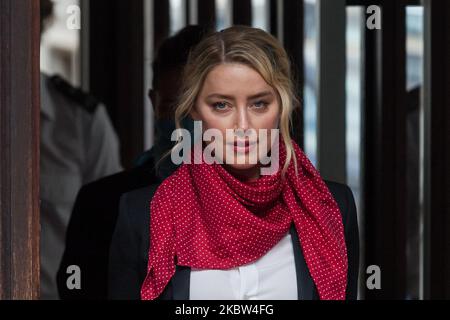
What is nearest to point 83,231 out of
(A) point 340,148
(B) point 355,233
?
(A) point 340,148

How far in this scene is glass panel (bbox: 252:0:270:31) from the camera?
110 inches

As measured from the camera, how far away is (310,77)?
2.71 metres

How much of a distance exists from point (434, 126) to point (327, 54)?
32 centimetres

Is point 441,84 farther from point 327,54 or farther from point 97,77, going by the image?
point 97,77

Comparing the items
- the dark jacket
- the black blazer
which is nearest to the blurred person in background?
the dark jacket

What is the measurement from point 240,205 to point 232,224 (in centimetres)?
4

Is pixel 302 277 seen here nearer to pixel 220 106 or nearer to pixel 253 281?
pixel 253 281

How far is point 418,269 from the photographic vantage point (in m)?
2.90

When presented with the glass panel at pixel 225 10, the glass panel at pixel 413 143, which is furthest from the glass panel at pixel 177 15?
the glass panel at pixel 413 143

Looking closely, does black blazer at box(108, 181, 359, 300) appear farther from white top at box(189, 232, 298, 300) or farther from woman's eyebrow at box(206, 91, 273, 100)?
woman's eyebrow at box(206, 91, 273, 100)

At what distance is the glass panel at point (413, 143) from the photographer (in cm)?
273

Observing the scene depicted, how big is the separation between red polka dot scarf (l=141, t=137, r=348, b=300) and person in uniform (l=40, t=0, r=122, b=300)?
114cm

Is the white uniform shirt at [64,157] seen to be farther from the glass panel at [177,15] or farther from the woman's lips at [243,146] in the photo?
the woman's lips at [243,146]

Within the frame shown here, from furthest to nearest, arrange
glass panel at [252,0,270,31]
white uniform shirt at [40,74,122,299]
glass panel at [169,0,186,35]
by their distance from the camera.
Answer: white uniform shirt at [40,74,122,299], glass panel at [169,0,186,35], glass panel at [252,0,270,31]
